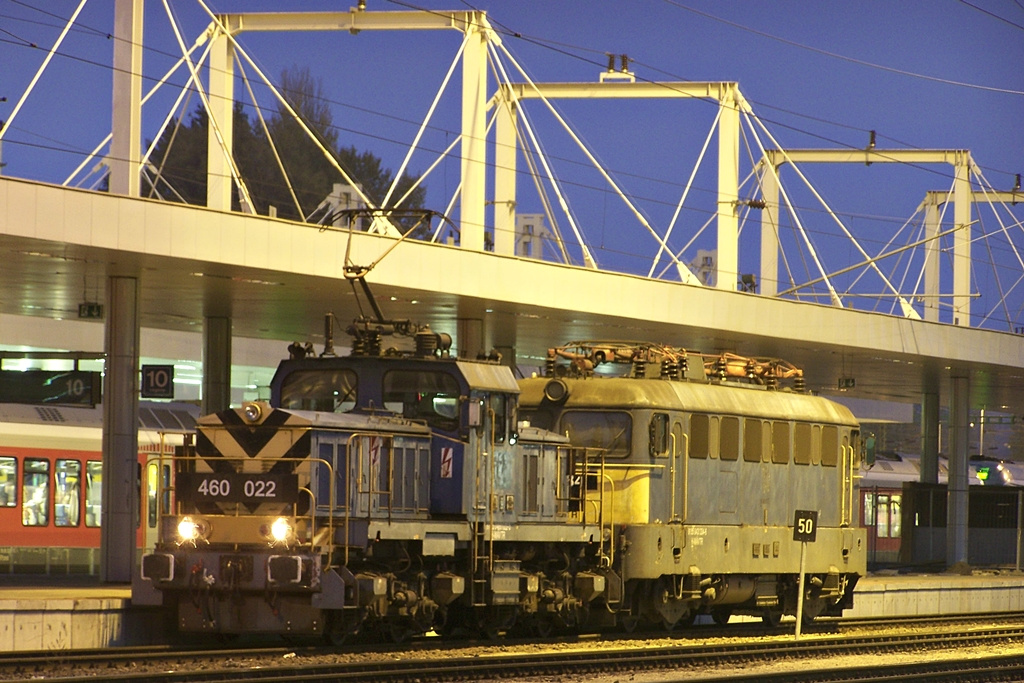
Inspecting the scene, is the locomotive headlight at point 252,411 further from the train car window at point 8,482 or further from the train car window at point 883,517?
the train car window at point 883,517

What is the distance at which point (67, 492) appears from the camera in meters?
29.8

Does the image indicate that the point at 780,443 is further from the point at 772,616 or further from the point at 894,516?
the point at 894,516

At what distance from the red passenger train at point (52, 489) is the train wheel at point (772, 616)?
11619 mm

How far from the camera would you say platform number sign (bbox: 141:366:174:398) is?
24.4 metres

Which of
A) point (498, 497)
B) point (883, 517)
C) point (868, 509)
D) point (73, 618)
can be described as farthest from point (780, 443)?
point (883, 517)

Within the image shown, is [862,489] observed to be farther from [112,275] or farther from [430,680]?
[430,680]

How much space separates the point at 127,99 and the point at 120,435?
5.08 m

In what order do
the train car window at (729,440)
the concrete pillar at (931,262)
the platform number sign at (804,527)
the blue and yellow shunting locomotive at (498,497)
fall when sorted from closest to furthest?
1. the blue and yellow shunting locomotive at (498,497)
2. the platform number sign at (804,527)
3. the train car window at (729,440)
4. the concrete pillar at (931,262)

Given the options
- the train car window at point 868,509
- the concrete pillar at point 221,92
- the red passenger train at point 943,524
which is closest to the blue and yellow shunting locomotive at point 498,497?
the concrete pillar at point 221,92

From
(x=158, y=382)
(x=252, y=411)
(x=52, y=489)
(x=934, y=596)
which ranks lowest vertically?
(x=934, y=596)

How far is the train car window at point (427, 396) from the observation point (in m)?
16.6

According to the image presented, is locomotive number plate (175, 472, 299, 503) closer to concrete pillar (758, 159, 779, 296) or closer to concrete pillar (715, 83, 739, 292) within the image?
concrete pillar (715, 83, 739, 292)

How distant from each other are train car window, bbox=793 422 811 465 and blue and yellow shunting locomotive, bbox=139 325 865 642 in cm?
6

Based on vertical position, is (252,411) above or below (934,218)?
below
